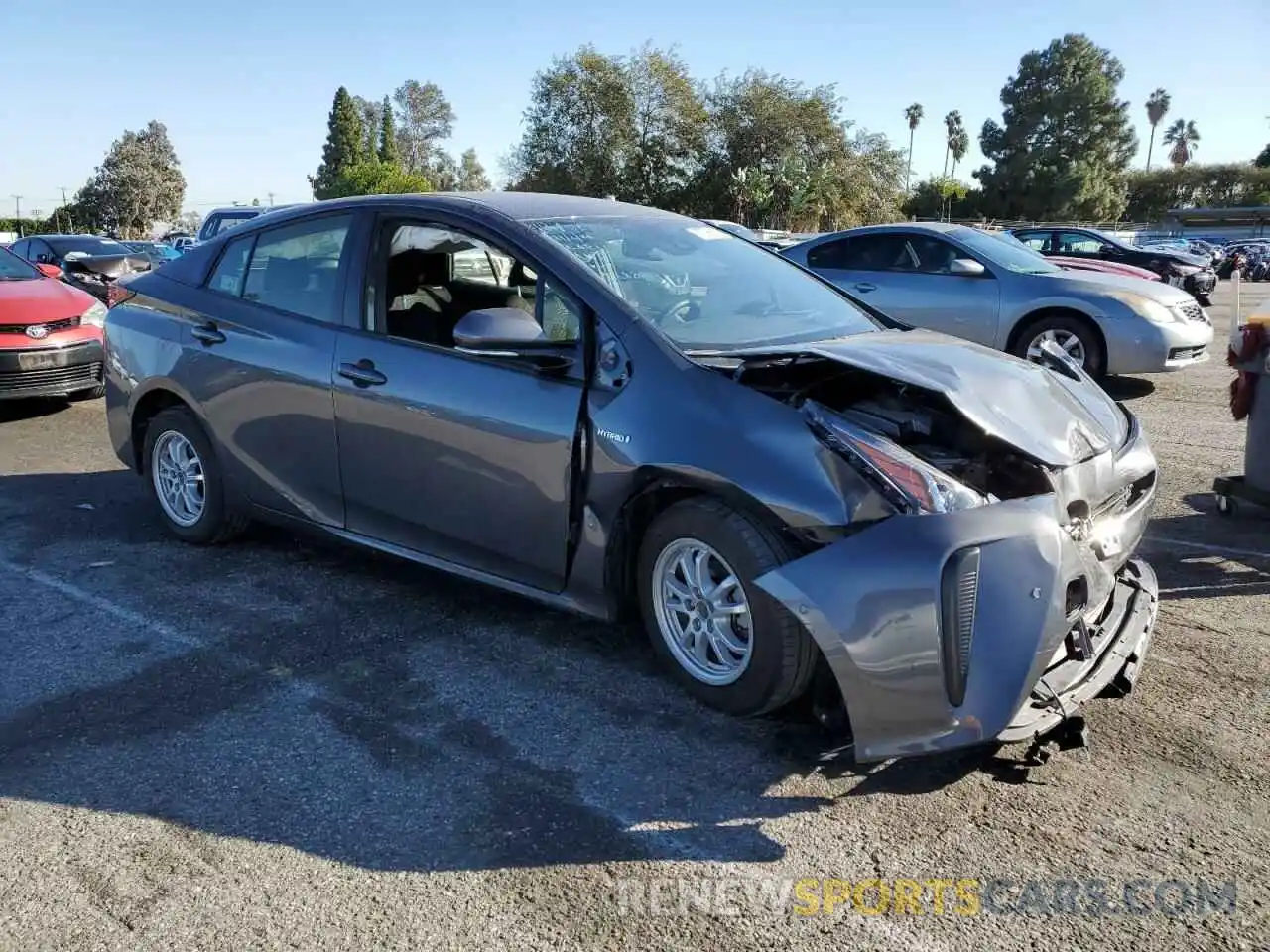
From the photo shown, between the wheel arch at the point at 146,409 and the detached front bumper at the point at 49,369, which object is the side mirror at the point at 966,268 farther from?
the detached front bumper at the point at 49,369

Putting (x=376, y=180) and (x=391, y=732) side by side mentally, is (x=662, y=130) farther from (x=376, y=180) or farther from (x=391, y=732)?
(x=391, y=732)

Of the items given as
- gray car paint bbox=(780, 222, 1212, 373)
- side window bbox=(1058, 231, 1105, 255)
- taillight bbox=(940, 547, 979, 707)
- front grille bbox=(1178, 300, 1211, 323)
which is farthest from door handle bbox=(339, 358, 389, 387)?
side window bbox=(1058, 231, 1105, 255)

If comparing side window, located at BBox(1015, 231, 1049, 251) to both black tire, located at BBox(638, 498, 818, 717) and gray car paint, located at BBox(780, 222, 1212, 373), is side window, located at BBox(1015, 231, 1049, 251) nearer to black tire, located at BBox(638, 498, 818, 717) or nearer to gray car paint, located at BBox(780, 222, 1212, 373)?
gray car paint, located at BBox(780, 222, 1212, 373)

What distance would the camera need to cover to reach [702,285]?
419cm

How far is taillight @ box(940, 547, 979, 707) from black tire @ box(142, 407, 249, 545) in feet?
11.6

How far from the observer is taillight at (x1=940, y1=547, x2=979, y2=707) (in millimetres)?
2820

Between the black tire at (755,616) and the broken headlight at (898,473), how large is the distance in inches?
13.7

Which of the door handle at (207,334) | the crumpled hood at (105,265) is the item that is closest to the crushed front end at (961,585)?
the door handle at (207,334)

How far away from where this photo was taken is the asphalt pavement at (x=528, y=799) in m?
2.57

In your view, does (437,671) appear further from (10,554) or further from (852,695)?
(10,554)

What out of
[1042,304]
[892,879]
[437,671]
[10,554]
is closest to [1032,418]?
[892,879]

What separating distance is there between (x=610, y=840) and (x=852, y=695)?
2.50ft

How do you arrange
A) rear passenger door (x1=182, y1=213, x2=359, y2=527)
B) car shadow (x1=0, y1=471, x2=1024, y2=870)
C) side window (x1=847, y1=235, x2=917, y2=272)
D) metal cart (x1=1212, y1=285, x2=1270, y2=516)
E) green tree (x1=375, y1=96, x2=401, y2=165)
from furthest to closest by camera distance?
green tree (x1=375, y1=96, x2=401, y2=165), side window (x1=847, y1=235, x2=917, y2=272), metal cart (x1=1212, y1=285, x2=1270, y2=516), rear passenger door (x1=182, y1=213, x2=359, y2=527), car shadow (x1=0, y1=471, x2=1024, y2=870)

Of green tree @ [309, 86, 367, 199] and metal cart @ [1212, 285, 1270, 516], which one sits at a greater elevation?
green tree @ [309, 86, 367, 199]
